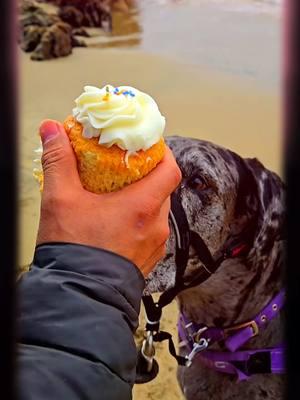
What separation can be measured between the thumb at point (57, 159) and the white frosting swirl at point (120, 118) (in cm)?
8

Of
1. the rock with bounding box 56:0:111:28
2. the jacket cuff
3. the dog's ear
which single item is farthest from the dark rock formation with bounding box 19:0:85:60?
the jacket cuff

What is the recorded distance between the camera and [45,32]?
319 inches

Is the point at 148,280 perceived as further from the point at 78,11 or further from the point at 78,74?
the point at 78,11

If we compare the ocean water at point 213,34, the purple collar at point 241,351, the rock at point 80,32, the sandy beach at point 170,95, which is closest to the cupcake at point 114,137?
the purple collar at point 241,351

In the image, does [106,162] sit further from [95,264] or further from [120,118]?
[95,264]

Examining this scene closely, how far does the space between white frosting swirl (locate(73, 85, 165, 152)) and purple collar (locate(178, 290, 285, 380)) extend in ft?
3.13

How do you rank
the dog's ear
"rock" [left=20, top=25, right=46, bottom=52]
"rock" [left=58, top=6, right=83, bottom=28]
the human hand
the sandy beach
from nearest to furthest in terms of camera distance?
the human hand, the dog's ear, the sandy beach, "rock" [left=20, top=25, right=46, bottom=52], "rock" [left=58, top=6, right=83, bottom=28]

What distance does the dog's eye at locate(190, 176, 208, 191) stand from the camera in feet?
7.50

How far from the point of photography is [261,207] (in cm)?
235

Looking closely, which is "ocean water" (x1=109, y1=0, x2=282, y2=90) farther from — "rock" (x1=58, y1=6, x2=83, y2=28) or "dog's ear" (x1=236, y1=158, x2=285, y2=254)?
"dog's ear" (x1=236, y1=158, x2=285, y2=254)

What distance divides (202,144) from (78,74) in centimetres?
547

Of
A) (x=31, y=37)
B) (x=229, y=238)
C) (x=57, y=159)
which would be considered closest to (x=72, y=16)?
(x=31, y=37)

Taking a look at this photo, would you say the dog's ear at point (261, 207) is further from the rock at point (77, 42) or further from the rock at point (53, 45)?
the rock at point (77, 42)

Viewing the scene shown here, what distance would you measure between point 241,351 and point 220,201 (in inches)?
20.2
